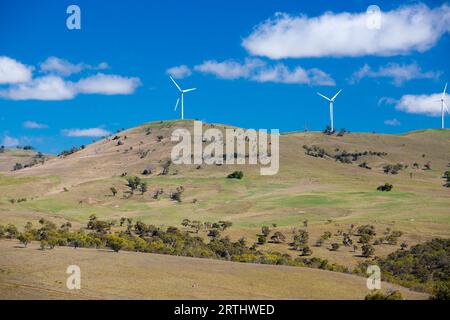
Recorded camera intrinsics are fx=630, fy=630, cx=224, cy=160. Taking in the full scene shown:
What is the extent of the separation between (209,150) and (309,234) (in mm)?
99436

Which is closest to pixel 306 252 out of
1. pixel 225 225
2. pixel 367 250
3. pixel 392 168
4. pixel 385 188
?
pixel 367 250

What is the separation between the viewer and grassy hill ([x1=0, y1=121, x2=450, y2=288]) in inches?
3952

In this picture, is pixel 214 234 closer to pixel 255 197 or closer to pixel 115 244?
pixel 115 244

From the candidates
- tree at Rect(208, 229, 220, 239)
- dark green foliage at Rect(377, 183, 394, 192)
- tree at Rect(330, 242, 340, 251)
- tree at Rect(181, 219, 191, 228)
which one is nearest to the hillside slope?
tree at Rect(330, 242, 340, 251)

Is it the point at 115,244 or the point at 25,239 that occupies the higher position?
the point at 25,239

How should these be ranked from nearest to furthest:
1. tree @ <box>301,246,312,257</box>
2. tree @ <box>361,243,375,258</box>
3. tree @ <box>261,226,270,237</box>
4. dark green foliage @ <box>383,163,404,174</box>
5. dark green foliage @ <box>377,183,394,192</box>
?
tree @ <box>361,243,375,258</box>, tree @ <box>301,246,312,257</box>, tree @ <box>261,226,270,237</box>, dark green foliage @ <box>377,183,394,192</box>, dark green foliage @ <box>383,163,404,174</box>

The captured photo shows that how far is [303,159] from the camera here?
625 feet

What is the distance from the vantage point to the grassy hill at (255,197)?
100m

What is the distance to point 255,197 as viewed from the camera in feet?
458

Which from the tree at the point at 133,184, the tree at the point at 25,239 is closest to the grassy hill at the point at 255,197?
the tree at the point at 133,184

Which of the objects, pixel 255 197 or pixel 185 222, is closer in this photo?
pixel 185 222

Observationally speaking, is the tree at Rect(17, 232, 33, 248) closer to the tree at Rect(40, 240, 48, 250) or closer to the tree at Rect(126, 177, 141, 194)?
the tree at Rect(40, 240, 48, 250)

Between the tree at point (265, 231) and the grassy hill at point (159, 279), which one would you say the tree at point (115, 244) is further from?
the tree at point (265, 231)
